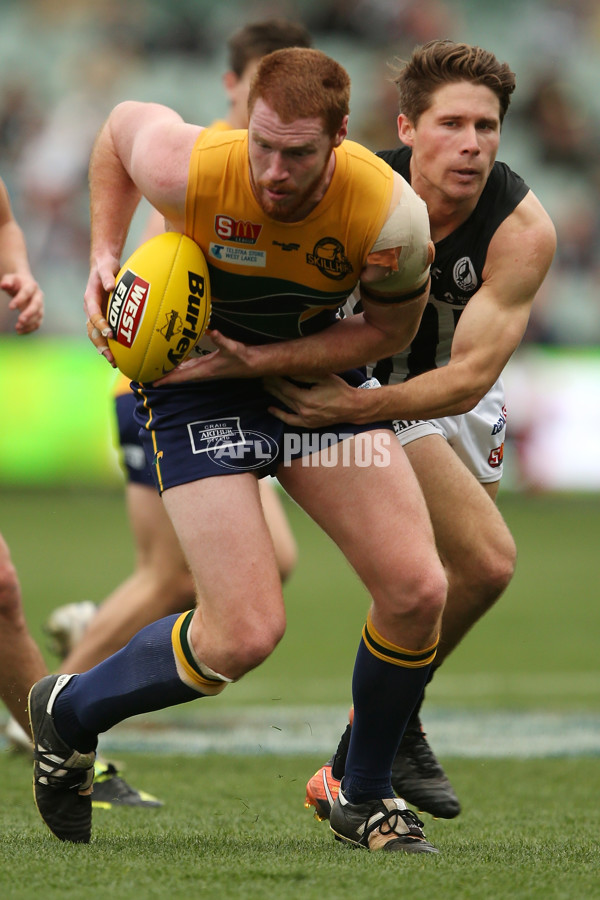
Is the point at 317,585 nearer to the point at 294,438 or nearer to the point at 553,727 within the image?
the point at 553,727

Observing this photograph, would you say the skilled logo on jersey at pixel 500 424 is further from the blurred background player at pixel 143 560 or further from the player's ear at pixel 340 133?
the player's ear at pixel 340 133

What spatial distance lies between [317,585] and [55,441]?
5568mm

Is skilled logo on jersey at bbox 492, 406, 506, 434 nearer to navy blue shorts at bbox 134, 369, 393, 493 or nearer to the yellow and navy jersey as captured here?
navy blue shorts at bbox 134, 369, 393, 493

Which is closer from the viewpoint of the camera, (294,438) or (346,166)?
(346,166)

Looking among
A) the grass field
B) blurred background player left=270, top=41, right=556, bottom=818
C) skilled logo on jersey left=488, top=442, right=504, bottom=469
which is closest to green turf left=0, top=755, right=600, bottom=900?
the grass field

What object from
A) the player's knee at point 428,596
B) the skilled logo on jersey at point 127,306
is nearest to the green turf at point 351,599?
the player's knee at point 428,596

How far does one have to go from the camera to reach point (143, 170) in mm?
3426

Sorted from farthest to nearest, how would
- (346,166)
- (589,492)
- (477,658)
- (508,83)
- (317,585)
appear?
(589,492)
(317,585)
(477,658)
(508,83)
(346,166)

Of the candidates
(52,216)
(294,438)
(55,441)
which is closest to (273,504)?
(294,438)

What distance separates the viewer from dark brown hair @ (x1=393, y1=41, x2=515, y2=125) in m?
3.90

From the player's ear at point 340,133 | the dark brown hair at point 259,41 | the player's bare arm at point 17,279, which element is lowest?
the player's bare arm at point 17,279

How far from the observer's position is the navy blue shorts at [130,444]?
5441 mm

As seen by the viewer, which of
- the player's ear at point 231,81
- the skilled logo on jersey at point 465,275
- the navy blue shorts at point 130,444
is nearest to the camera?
the skilled logo on jersey at point 465,275

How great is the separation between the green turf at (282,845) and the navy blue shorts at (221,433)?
1.00 metres
